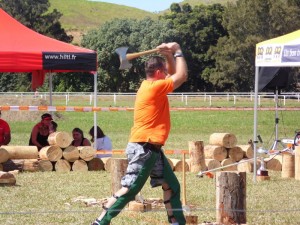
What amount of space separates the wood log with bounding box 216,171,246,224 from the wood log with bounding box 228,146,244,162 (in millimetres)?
7819

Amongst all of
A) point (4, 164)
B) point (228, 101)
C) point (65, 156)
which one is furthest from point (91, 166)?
point (228, 101)

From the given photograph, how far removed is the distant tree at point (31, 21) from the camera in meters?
67.0

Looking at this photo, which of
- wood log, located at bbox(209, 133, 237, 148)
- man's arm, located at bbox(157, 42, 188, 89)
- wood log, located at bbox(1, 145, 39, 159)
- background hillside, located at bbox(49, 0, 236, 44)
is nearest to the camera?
man's arm, located at bbox(157, 42, 188, 89)

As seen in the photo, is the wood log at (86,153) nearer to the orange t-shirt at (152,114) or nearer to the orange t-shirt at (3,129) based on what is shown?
the orange t-shirt at (3,129)

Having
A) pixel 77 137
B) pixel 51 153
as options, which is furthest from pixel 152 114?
pixel 77 137

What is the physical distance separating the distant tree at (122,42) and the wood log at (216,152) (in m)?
52.0

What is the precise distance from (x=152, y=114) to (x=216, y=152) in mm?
8416

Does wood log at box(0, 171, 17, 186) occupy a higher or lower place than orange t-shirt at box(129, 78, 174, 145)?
lower

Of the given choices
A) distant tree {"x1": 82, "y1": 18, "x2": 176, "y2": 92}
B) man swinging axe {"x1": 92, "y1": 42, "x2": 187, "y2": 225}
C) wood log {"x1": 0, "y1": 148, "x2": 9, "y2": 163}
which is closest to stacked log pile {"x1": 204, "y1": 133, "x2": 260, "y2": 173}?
wood log {"x1": 0, "y1": 148, "x2": 9, "y2": 163}

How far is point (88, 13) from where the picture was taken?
486 ft

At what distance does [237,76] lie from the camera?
7169cm

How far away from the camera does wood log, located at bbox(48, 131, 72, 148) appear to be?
55.1 ft

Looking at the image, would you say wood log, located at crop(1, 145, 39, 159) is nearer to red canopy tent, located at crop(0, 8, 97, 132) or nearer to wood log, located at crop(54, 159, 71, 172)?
wood log, located at crop(54, 159, 71, 172)

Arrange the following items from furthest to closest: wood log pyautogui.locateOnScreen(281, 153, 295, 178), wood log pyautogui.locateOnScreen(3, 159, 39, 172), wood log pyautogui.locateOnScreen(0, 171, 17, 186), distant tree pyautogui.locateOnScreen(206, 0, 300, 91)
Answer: distant tree pyautogui.locateOnScreen(206, 0, 300, 91) → wood log pyautogui.locateOnScreen(3, 159, 39, 172) → wood log pyautogui.locateOnScreen(281, 153, 295, 178) → wood log pyautogui.locateOnScreen(0, 171, 17, 186)
